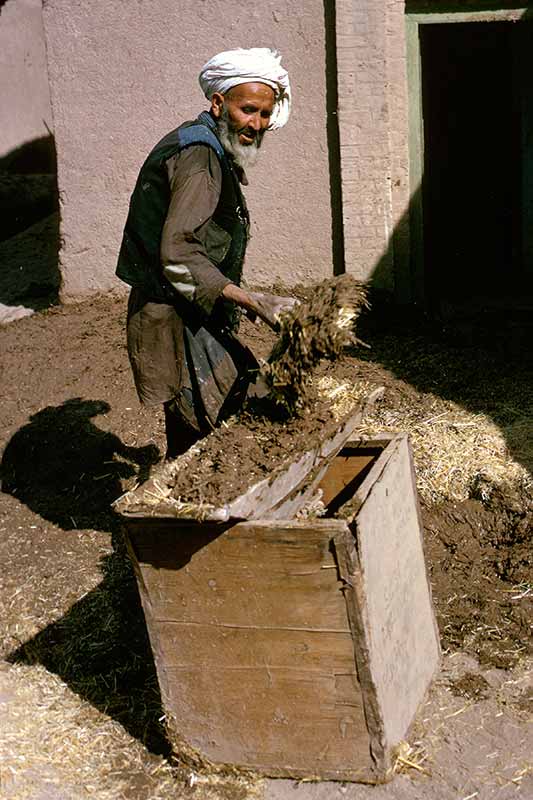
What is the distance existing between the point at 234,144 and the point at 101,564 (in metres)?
2.28

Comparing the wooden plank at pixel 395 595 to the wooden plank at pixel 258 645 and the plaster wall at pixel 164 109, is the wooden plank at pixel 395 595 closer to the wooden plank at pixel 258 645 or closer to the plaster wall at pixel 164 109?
the wooden plank at pixel 258 645

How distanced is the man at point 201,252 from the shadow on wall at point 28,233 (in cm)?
493

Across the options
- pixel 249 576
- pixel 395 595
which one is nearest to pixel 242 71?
pixel 249 576

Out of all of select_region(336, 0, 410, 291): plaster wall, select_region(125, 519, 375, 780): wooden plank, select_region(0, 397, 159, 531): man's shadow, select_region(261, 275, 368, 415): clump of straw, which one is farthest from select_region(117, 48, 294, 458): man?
select_region(336, 0, 410, 291): plaster wall

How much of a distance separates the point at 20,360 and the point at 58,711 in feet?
13.3

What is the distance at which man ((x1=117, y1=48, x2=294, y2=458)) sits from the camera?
380 cm

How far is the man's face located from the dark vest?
0.15 feet

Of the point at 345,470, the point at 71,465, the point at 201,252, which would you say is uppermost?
the point at 201,252

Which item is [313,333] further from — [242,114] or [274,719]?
[274,719]

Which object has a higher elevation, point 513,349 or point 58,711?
point 513,349

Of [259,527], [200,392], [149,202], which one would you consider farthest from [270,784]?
[149,202]

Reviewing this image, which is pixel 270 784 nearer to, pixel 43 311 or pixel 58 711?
pixel 58 711

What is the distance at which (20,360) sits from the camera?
7.71 metres

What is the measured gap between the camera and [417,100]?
26.2ft
